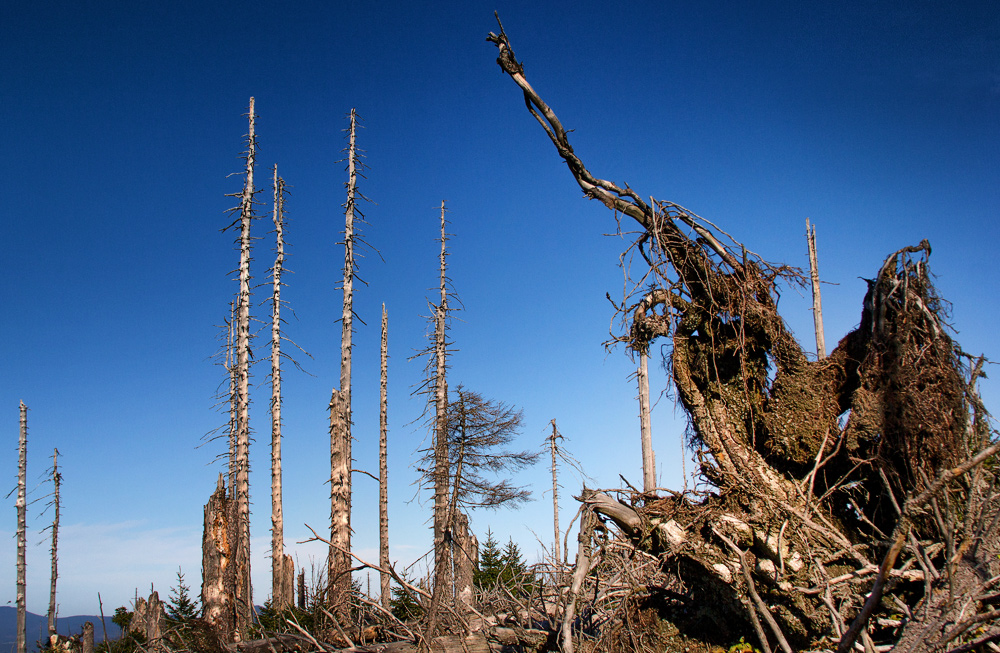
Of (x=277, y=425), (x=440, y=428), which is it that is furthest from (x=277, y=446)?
(x=440, y=428)

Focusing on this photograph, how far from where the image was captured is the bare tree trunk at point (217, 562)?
11211 millimetres

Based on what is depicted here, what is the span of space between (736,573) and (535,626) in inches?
103

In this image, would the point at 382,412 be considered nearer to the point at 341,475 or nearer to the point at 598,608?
the point at 341,475

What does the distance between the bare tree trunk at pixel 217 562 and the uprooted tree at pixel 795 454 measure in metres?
8.29

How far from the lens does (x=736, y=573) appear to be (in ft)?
18.1

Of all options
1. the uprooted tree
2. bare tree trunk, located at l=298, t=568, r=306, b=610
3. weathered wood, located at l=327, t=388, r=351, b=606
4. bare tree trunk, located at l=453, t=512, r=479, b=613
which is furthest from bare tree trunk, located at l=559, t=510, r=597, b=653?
bare tree trunk, located at l=298, t=568, r=306, b=610

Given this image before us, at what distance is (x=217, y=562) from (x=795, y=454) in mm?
10398

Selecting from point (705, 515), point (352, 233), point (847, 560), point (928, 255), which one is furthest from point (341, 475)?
point (928, 255)

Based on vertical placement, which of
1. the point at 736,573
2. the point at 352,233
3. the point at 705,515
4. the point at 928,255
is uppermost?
the point at 352,233

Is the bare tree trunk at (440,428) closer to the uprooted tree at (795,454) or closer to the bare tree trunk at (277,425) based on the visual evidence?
the bare tree trunk at (277,425)

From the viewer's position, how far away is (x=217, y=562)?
1134 centimetres

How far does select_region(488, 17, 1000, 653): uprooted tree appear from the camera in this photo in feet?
17.5

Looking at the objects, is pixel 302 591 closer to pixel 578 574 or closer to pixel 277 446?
pixel 277 446

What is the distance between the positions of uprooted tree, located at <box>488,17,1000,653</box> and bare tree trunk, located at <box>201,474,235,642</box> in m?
8.29
